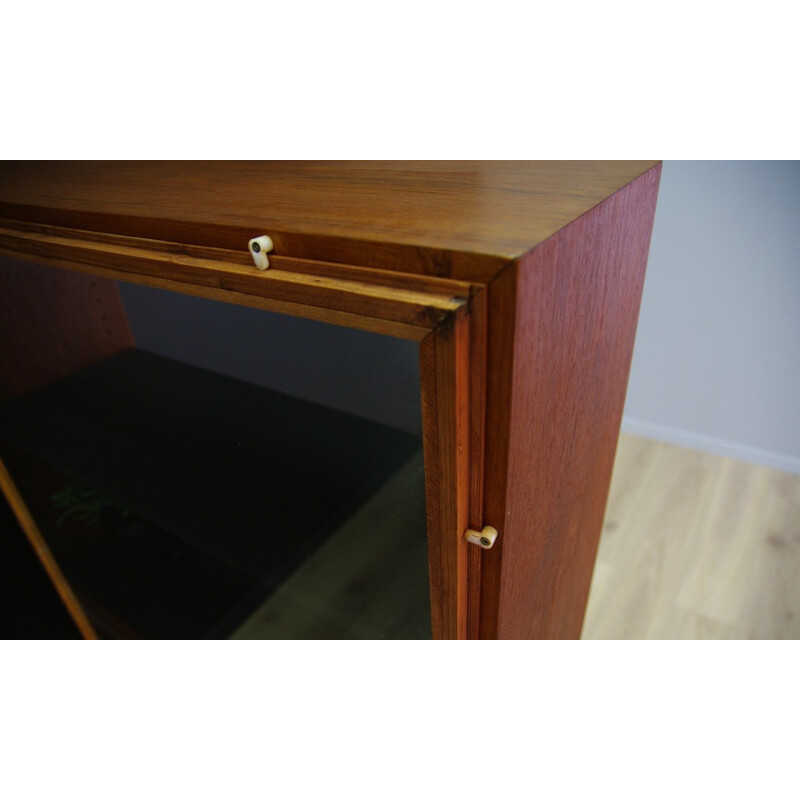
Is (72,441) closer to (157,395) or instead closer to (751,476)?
(157,395)

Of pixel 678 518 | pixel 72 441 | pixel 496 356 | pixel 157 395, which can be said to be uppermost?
pixel 496 356

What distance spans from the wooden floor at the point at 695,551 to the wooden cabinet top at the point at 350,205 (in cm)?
118

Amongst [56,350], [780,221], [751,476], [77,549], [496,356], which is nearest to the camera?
[496,356]

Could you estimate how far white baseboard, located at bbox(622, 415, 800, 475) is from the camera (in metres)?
1.82

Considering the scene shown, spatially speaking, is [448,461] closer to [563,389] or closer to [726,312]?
[563,389]

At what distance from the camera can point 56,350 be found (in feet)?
2.90

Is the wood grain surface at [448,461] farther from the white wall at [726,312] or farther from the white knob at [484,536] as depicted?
the white wall at [726,312]

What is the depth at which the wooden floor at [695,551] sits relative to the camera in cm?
141

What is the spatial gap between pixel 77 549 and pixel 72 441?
36cm

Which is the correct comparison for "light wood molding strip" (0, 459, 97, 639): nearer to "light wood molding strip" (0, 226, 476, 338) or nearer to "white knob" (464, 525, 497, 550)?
"light wood molding strip" (0, 226, 476, 338)

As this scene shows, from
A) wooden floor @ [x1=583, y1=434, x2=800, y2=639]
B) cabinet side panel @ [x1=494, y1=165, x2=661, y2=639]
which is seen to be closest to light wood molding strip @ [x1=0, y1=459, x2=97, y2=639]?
cabinet side panel @ [x1=494, y1=165, x2=661, y2=639]

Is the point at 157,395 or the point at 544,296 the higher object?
the point at 544,296

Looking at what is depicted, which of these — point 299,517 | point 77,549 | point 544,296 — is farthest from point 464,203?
point 77,549

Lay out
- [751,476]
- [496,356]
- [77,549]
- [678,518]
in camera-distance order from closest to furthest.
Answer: [496,356]
[77,549]
[678,518]
[751,476]
